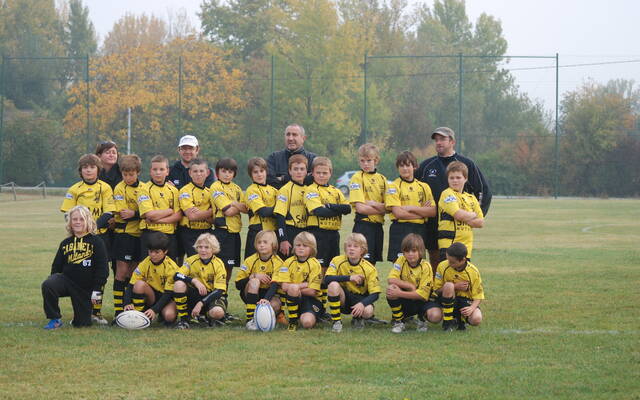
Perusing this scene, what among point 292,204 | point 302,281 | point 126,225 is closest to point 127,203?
point 126,225

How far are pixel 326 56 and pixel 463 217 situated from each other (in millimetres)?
37389

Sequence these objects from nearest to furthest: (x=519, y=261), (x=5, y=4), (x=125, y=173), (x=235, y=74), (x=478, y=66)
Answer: (x=125, y=173)
(x=519, y=261)
(x=235, y=74)
(x=478, y=66)
(x=5, y=4)

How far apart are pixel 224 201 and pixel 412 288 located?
1.94 meters

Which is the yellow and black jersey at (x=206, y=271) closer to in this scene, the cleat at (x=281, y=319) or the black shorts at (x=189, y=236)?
the black shorts at (x=189, y=236)

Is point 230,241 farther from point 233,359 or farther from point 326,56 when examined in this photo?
point 326,56

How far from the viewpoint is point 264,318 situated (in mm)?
7395

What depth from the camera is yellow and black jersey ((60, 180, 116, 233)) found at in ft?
26.3

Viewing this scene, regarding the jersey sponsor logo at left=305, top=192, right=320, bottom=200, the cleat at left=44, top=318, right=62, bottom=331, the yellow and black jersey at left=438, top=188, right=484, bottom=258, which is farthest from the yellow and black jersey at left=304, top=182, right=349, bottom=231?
the cleat at left=44, top=318, right=62, bottom=331

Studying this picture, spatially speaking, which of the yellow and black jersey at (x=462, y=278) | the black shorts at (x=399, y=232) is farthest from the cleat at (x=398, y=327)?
Result: the black shorts at (x=399, y=232)

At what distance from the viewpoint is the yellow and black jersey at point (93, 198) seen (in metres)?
8.01

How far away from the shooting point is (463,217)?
7453 mm

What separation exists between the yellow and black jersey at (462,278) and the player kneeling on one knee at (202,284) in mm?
1917

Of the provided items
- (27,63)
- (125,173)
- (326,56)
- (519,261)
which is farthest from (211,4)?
(125,173)

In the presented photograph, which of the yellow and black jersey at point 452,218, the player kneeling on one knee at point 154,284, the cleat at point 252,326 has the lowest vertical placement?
the cleat at point 252,326
